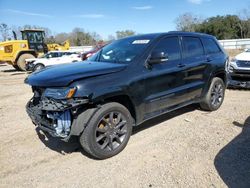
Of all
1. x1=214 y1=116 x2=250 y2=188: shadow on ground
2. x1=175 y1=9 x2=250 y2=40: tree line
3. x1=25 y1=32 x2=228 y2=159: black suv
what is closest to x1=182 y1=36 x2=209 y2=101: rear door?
x1=25 y1=32 x2=228 y2=159: black suv

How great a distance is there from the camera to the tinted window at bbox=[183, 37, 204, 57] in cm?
516

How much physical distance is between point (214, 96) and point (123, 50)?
8.74 ft

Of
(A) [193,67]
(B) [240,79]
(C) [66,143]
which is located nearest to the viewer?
(C) [66,143]

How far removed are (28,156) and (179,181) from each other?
242 cm

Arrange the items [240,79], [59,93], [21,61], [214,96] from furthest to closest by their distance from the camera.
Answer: [21,61], [240,79], [214,96], [59,93]

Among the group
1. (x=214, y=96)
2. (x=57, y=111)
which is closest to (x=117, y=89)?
(x=57, y=111)

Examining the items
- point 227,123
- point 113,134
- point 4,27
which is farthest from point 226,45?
point 4,27

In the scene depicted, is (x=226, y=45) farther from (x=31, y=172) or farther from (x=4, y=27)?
(x=4, y=27)

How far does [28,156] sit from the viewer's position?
4.14m

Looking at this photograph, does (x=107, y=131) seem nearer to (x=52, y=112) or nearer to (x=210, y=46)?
(x=52, y=112)

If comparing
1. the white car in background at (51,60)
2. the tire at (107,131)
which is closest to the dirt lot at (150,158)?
the tire at (107,131)

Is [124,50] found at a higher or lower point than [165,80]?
higher

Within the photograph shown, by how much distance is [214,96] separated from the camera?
6.05 metres

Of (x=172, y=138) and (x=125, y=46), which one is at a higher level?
(x=125, y=46)
